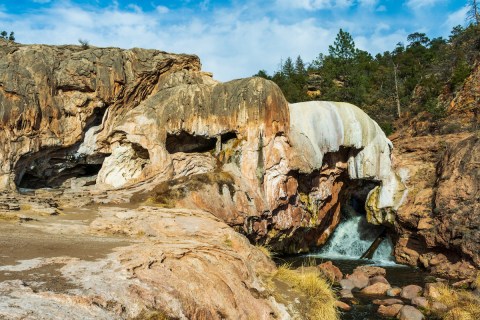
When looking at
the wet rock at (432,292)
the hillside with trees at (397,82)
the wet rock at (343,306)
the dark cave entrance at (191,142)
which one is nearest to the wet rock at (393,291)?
the wet rock at (432,292)

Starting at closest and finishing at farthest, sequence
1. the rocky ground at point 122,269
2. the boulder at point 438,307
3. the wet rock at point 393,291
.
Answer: the rocky ground at point 122,269, the boulder at point 438,307, the wet rock at point 393,291

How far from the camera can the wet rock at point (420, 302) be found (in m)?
12.3

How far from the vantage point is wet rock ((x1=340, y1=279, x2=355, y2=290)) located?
1437cm

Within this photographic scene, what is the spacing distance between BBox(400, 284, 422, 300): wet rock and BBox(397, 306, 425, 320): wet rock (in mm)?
1838

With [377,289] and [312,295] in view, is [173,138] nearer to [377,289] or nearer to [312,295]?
[377,289]

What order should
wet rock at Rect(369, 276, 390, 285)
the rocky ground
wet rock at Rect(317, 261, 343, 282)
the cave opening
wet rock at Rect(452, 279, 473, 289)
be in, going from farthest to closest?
1. the cave opening
2. wet rock at Rect(317, 261, 343, 282)
3. wet rock at Rect(369, 276, 390, 285)
4. wet rock at Rect(452, 279, 473, 289)
5. the rocky ground

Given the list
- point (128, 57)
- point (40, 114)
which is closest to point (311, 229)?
point (128, 57)

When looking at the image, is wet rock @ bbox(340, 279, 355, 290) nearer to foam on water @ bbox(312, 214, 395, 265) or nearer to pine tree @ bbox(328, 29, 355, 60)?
foam on water @ bbox(312, 214, 395, 265)

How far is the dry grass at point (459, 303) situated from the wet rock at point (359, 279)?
2462 mm

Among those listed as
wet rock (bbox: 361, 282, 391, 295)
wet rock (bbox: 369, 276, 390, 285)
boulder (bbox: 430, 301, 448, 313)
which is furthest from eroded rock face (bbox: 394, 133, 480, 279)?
boulder (bbox: 430, 301, 448, 313)

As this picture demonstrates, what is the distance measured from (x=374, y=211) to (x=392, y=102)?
2103 centimetres

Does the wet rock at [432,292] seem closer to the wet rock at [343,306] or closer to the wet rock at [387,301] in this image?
the wet rock at [387,301]

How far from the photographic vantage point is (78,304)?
190 inches

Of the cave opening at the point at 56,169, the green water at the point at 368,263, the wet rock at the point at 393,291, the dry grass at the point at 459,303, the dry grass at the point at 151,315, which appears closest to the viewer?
the dry grass at the point at 151,315
